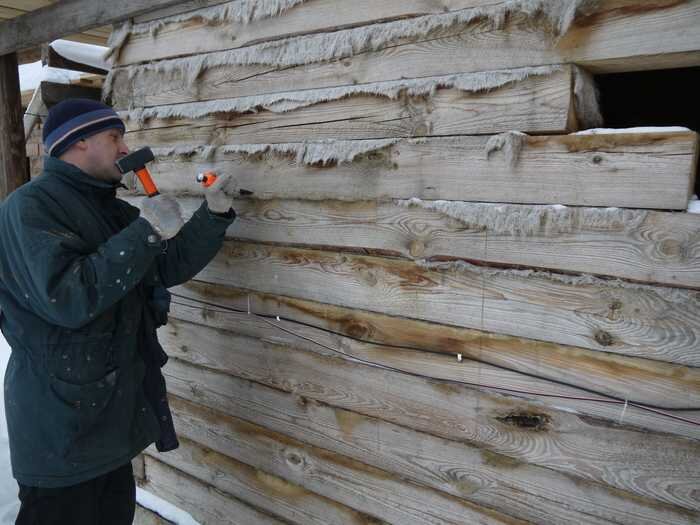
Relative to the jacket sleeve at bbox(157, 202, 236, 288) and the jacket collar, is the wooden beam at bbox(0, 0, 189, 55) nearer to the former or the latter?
the jacket collar

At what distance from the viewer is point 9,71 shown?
166 inches

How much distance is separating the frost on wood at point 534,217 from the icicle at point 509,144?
0.52ft

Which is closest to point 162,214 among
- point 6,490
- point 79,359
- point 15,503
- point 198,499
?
point 79,359

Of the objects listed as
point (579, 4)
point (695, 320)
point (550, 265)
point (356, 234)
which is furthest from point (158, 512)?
point (579, 4)

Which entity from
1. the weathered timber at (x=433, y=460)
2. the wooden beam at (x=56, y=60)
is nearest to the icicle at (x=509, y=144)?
the weathered timber at (x=433, y=460)

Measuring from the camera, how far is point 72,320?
1949 mm

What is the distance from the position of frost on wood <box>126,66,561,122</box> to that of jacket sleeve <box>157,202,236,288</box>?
0.53 metres

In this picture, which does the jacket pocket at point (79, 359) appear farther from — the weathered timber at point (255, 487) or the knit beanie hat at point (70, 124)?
the weathered timber at point (255, 487)

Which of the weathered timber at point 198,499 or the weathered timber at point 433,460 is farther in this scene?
the weathered timber at point 198,499

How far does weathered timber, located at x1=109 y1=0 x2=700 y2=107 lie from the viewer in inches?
60.3

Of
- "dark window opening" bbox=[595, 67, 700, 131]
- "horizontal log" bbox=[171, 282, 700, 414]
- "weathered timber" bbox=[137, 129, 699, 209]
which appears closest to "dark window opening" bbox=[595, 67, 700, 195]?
"dark window opening" bbox=[595, 67, 700, 131]

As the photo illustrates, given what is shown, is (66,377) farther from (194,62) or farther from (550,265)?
(550,265)

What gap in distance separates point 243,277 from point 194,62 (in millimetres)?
1106

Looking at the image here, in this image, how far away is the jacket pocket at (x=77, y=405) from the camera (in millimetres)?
2074
